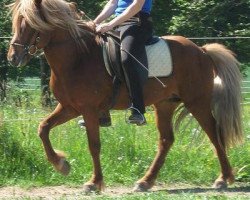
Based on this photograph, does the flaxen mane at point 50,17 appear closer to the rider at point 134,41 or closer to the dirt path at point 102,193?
the rider at point 134,41

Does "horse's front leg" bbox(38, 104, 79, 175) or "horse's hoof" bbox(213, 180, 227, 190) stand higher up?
"horse's front leg" bbox(38, 104, 79, 175)

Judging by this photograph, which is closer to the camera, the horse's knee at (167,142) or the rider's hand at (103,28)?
the rider's hand at (103,28)

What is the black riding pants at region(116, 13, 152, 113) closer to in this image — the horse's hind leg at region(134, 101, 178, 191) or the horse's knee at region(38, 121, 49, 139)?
the horse's hind leg at region(134, 101, 178, 191)

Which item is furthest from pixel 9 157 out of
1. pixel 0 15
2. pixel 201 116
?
pixel 0 15

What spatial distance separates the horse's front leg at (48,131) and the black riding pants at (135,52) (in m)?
0.69

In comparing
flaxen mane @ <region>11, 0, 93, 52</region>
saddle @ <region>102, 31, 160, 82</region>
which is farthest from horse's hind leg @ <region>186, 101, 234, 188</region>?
flaxen mane @ <region>11, 0, 93, 52</region>

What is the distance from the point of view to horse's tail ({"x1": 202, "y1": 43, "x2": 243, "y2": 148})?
844 cm

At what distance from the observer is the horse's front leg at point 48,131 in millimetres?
7730

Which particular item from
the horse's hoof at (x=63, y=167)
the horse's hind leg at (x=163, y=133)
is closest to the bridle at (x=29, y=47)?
the horse's hoof at (x=63, y=167)

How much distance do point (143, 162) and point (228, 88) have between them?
1.37 m

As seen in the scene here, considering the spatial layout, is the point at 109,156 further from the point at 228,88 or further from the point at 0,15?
the point at 0,15

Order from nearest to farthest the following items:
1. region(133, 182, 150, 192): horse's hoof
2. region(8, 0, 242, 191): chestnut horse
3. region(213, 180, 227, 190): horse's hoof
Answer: region(8, 0, 242, 191): chestnut horse
region(133, 182, 150, 192): horse's hoof
region(213, 180, 227, 190): horse's hoof

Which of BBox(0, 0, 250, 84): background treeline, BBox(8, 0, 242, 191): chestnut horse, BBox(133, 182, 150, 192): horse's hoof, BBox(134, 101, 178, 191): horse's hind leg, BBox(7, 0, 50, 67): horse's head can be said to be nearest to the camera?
BBox(7, 0, 50, 67): horse's head

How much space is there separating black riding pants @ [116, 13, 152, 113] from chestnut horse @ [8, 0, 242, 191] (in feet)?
0.68
